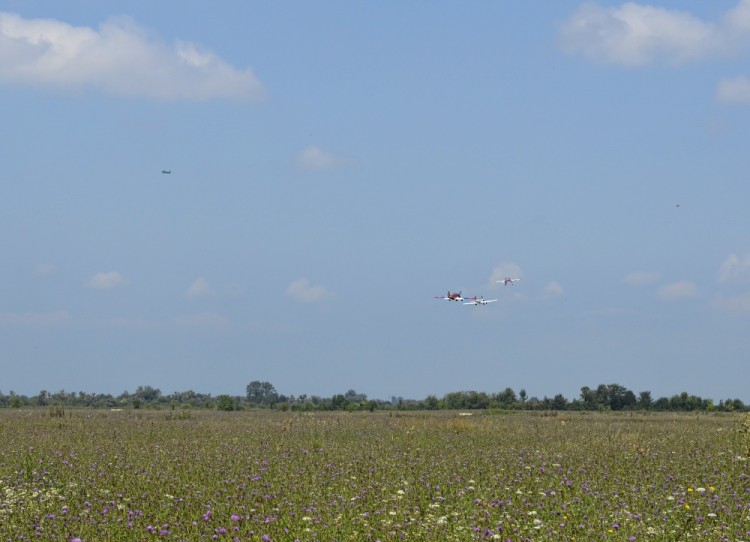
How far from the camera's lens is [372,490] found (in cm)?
1424

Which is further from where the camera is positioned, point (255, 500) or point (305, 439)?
point (305, 439)

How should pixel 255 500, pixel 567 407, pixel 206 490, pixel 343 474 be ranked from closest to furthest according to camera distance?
pixel 255 500 → pixel 206 490 → pixel 343 474 → pixel 567 407

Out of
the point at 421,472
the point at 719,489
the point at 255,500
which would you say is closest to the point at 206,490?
the point at 255,500

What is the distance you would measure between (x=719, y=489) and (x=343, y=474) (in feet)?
21.7

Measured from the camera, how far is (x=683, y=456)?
19750 mm

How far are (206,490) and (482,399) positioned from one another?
71.0 metres

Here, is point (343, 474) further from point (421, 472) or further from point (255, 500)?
point (255, 500)

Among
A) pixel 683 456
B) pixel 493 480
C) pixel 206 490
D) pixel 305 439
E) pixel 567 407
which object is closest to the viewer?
pixel 206 490

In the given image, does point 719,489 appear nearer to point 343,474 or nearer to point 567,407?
point 343,474

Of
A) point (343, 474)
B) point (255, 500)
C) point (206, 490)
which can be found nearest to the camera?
point (255, 500)

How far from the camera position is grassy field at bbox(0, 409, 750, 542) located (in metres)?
11.6

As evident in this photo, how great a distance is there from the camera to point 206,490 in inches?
572

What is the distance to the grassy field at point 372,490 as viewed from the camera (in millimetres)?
11609

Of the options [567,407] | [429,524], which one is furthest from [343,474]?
[567,407]
